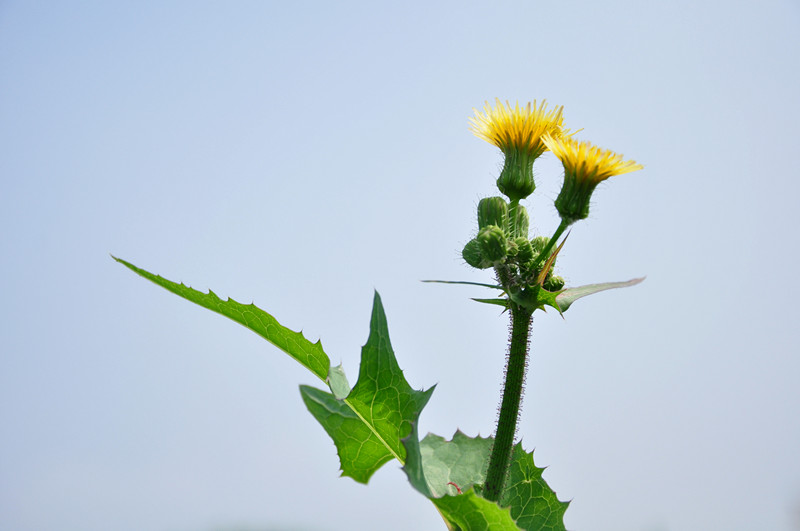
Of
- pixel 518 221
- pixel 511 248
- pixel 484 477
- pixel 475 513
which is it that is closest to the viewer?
pixel 475 513

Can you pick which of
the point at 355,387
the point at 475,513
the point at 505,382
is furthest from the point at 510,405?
the point at 355,387

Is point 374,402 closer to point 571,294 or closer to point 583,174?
point 571,294

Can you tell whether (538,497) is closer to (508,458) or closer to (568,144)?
(508,458)

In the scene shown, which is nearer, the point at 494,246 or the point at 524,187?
the point at 494,246

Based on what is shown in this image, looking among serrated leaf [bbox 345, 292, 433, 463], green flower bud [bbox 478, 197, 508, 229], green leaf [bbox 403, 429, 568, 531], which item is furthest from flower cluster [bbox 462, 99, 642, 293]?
green leaf [bbox 403, 429, 568, 531]

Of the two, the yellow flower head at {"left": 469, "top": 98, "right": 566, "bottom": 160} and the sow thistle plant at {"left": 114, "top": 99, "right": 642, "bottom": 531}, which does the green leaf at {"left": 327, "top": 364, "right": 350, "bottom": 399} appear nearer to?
the sow thistle plant at {"left": 114, "top": 99, "right": 642, "bottom": 531}

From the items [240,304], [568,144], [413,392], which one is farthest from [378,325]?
[568,144]
